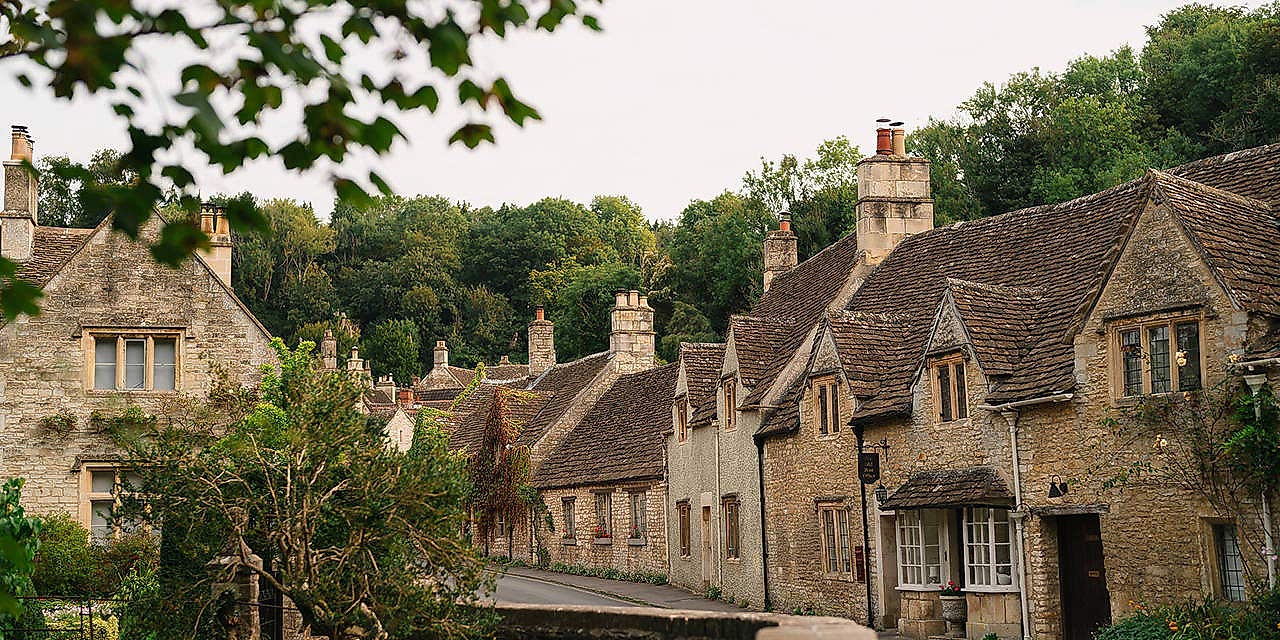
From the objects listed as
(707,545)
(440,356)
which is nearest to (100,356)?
(707,545)

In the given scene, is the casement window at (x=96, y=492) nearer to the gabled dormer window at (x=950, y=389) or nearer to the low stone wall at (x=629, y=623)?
the low stone wall at (x=629, y=623)

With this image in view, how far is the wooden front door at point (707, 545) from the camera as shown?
34.0 metres

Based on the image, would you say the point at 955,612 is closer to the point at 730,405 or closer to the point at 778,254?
the point at 730,405

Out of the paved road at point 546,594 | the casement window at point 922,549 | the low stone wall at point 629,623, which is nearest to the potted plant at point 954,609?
the casement window at point 922,549

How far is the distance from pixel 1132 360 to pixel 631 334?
30.2 m

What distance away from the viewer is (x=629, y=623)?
47.8ft

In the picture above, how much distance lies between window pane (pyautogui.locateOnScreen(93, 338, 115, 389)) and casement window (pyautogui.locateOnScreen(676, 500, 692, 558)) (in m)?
14.6

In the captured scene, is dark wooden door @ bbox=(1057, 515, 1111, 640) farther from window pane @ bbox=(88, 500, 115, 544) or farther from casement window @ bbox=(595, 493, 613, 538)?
casement window @ bbox=(595, 493, 613, 538)

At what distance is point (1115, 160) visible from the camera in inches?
1956

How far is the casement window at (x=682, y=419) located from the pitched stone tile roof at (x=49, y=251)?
14647 mm

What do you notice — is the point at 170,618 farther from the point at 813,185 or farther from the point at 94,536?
the point at 813,185

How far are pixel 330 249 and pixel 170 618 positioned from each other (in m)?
86.1

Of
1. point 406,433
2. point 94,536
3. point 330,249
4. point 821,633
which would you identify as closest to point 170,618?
point 821,633

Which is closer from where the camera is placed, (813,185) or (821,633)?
(821,633)
